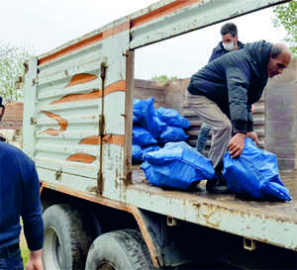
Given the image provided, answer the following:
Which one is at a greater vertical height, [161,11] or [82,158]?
[161,11]

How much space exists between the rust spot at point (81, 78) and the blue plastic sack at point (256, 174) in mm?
1422

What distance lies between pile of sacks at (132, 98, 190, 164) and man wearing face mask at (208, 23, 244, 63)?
4.78 ft

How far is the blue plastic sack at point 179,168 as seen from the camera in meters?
2.38

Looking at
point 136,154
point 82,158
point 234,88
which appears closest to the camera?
point 234,88

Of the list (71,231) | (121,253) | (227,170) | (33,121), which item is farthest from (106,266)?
(33,121)

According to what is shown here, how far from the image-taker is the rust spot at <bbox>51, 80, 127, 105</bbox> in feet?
8.70

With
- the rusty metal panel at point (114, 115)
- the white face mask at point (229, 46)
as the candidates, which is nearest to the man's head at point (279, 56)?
the rusty metal panel at point (114, 115)

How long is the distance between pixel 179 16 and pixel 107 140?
1064mm

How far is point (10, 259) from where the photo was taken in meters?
1.76

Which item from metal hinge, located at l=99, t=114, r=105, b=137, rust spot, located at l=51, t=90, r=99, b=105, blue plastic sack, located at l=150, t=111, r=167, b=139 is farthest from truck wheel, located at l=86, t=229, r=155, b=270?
blue plastic sack, located at l=150, t=111, r=167, b=139

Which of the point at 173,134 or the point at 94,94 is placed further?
the point at 173,134

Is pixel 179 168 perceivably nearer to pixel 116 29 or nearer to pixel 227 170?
pixel 227 170

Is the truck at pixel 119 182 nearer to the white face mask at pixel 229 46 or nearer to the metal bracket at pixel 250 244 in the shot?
the metal bracket at pixel 250 244

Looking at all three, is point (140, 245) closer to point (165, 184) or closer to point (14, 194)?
point (165, 184)
